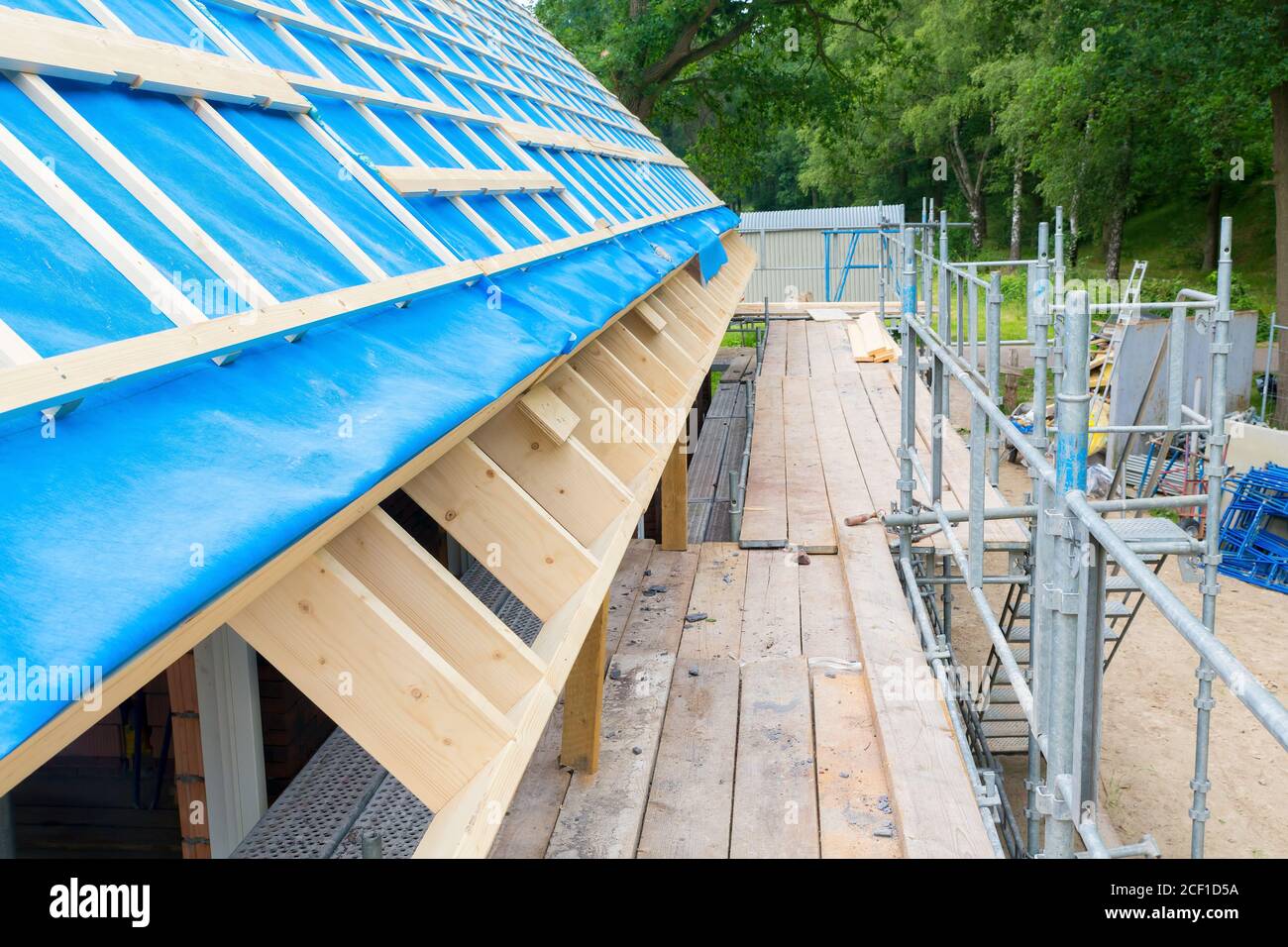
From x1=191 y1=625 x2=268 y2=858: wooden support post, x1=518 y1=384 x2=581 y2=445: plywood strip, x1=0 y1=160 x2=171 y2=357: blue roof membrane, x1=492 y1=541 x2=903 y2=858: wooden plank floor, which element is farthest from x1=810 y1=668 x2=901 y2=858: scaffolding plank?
x1=0 y1=160 x2=171 y2=357: blue roof membrane

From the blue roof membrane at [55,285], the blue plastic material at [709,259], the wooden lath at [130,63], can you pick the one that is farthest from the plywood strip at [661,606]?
the blue roof membrane at [55,285]

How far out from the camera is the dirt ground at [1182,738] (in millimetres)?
9867

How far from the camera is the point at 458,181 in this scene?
4.36 metres

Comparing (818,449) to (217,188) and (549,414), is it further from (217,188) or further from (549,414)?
(217,188)

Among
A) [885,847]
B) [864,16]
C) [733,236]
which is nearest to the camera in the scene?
[885,847]

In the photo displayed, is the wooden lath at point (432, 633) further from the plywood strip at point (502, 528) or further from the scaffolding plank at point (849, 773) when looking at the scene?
the scaffolding plank at point (849, 773)

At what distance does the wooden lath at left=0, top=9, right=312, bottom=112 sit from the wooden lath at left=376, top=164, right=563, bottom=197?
39cm

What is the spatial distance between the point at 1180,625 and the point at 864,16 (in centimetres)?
2499

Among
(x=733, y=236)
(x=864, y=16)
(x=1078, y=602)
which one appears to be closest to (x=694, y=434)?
(x=733, y=236)

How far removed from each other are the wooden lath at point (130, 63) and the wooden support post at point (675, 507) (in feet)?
14.5

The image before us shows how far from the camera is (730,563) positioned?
766 centimetres

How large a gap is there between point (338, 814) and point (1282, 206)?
2303 centimetres

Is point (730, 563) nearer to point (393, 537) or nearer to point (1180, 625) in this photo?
point (393, 537)
